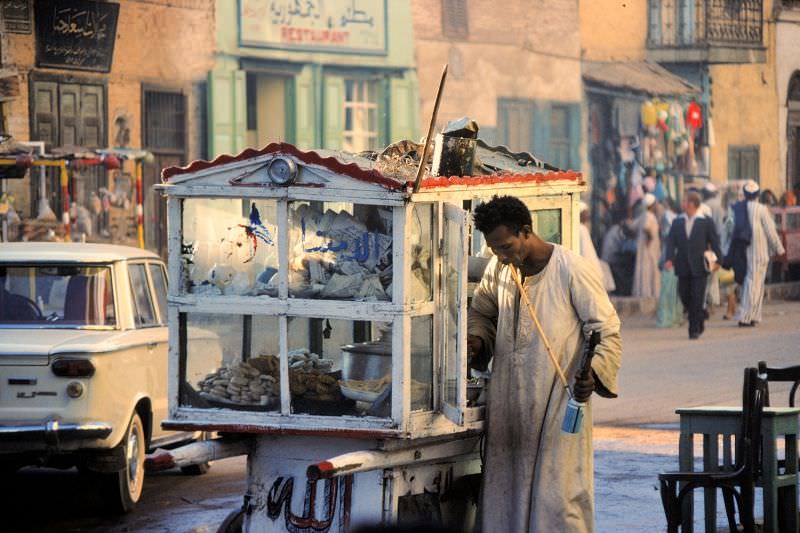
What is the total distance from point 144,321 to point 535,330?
4.70 meters

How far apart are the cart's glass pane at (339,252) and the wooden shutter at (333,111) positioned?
18798mm

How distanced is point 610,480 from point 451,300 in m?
4.02

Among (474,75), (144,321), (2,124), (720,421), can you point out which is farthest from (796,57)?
(720,421)

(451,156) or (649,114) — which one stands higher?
(649,114)

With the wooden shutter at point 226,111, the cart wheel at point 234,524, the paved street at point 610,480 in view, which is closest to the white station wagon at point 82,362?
the paved street at point 610,480

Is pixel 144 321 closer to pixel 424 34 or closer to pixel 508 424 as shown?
pixel 508 424

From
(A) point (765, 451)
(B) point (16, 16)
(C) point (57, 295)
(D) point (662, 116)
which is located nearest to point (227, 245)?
(A) point (765, 451)

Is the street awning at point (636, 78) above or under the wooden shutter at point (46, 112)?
above

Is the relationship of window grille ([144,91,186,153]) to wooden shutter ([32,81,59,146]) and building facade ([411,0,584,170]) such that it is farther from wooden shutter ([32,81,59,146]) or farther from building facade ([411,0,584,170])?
building facade ([411,0,584,170])

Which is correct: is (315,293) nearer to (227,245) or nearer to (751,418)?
(227,245)

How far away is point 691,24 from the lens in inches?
1190

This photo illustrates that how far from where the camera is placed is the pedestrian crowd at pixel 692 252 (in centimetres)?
Answer: 2239

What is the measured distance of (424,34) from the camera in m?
26.7

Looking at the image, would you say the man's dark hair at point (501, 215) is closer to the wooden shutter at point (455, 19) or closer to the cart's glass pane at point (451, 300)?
the cart's glass pane at point (451, 300)
